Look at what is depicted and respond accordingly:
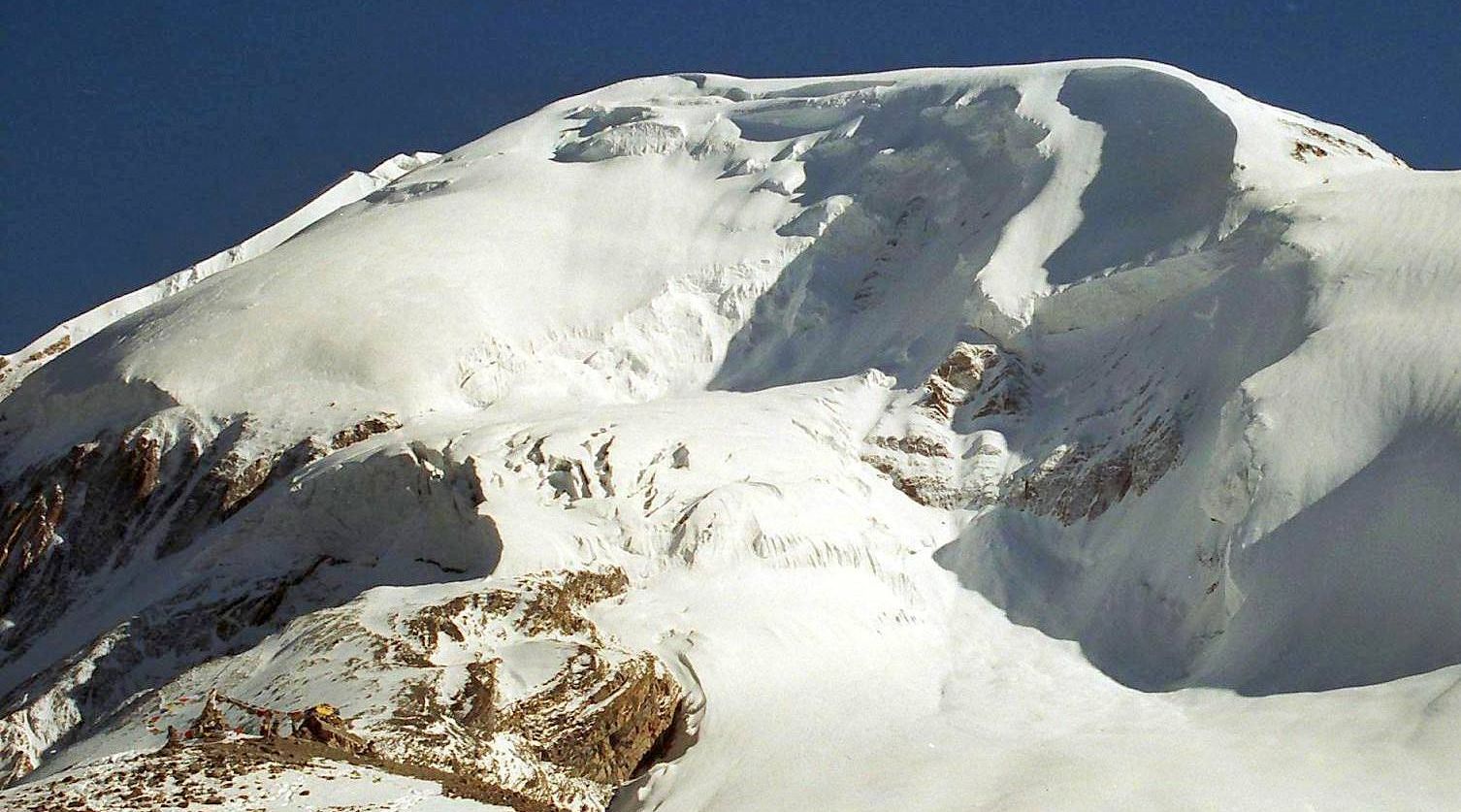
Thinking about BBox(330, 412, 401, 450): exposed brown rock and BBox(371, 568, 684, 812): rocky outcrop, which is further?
BBox(330, 412, 401, 450): exposed brown rock

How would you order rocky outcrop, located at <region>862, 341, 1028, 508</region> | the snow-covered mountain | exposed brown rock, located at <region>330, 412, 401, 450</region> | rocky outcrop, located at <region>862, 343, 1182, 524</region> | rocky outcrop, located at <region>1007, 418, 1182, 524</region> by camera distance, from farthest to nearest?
exposed brown rock, located at <region>330, 412, 401, 450</region>, rocky outcrop, located at <region>862, 341, 1028, 508</region>, rocky outcrop, located at <region>862, 343, 1182, 524</region>, rocky outcrop, located at <region>1007, 418, 1182, 524</region>, the snow-covered mountain

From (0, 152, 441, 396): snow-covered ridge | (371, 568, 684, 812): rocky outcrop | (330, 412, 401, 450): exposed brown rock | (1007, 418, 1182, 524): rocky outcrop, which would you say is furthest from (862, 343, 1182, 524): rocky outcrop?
(0, 152, 441, 396): snow-covered ridge

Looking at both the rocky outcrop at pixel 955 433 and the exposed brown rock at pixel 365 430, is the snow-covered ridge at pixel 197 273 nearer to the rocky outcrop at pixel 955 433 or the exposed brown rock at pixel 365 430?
the exposed brown rock at pixel 365 430

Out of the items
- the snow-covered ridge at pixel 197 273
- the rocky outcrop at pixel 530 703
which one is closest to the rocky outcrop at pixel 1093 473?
the rocky outcrop at pixel 530 703

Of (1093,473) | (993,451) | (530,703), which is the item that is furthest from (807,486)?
(530,703)

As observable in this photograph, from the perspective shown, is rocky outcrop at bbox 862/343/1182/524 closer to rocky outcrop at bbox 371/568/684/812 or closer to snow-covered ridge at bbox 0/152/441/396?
rocky outcrop at bbox 371/568/684/812

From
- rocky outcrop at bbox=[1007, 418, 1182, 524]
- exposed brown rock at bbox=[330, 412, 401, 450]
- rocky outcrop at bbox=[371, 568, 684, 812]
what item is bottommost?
rocky outcrop at bbox=[1007, 418, 1182, 524]

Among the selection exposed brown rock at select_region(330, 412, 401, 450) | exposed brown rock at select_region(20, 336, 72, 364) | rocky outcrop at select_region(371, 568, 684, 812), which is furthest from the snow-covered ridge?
rocky outcrop at select_region(371, 568, 684, 812)

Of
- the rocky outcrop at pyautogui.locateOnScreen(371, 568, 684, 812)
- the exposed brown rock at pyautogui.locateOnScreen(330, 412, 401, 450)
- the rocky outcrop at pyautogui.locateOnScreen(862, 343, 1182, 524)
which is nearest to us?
the rocky outcrop at pyautogui.locateOnScreen(371, 568, 684, 812)

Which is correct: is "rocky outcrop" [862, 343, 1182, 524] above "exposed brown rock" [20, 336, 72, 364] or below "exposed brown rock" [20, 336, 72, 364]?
below
